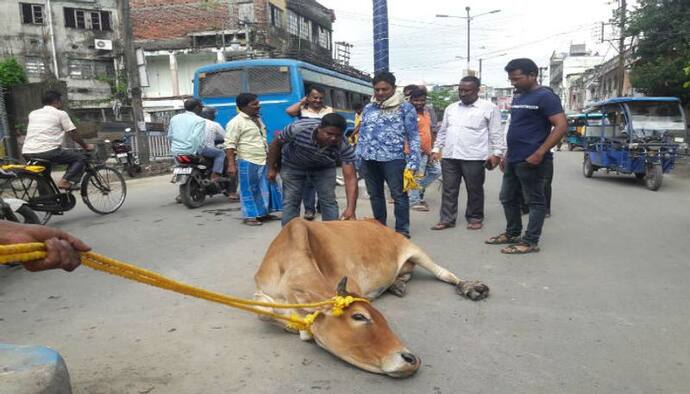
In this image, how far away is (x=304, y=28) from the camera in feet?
120

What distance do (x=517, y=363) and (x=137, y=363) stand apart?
2141 millimetres

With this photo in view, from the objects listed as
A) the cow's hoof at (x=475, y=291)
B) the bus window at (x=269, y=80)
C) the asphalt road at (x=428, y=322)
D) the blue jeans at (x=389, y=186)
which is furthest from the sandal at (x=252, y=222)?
the bus window at (x=269, y=80)

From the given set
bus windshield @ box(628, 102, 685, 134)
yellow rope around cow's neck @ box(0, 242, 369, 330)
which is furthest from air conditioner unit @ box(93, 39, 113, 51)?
yellow rope around cow's neck @ box(0, 242, 369, 330)

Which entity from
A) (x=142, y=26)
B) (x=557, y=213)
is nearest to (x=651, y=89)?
(x=557, y=213)

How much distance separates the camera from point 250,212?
705 cm

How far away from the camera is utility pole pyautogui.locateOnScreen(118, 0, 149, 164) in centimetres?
1337

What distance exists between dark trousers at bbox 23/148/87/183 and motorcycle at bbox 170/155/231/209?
1388 millimetres

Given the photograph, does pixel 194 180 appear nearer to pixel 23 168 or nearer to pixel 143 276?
pixel 23 168

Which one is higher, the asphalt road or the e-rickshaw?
the e-rickshaw

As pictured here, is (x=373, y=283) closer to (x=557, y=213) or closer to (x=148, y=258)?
(x=148, y=258)

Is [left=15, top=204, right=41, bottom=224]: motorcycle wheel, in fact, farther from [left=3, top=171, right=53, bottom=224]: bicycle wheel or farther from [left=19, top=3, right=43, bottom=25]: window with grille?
[left=19, top=3, right=43, bottom=25]: window with grille

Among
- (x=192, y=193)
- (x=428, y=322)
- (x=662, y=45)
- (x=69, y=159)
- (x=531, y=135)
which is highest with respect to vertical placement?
(x=662, y=45)

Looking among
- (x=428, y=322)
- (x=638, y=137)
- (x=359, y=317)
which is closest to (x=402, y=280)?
(x=428, y=322)

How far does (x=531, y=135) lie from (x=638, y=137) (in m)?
7.13
